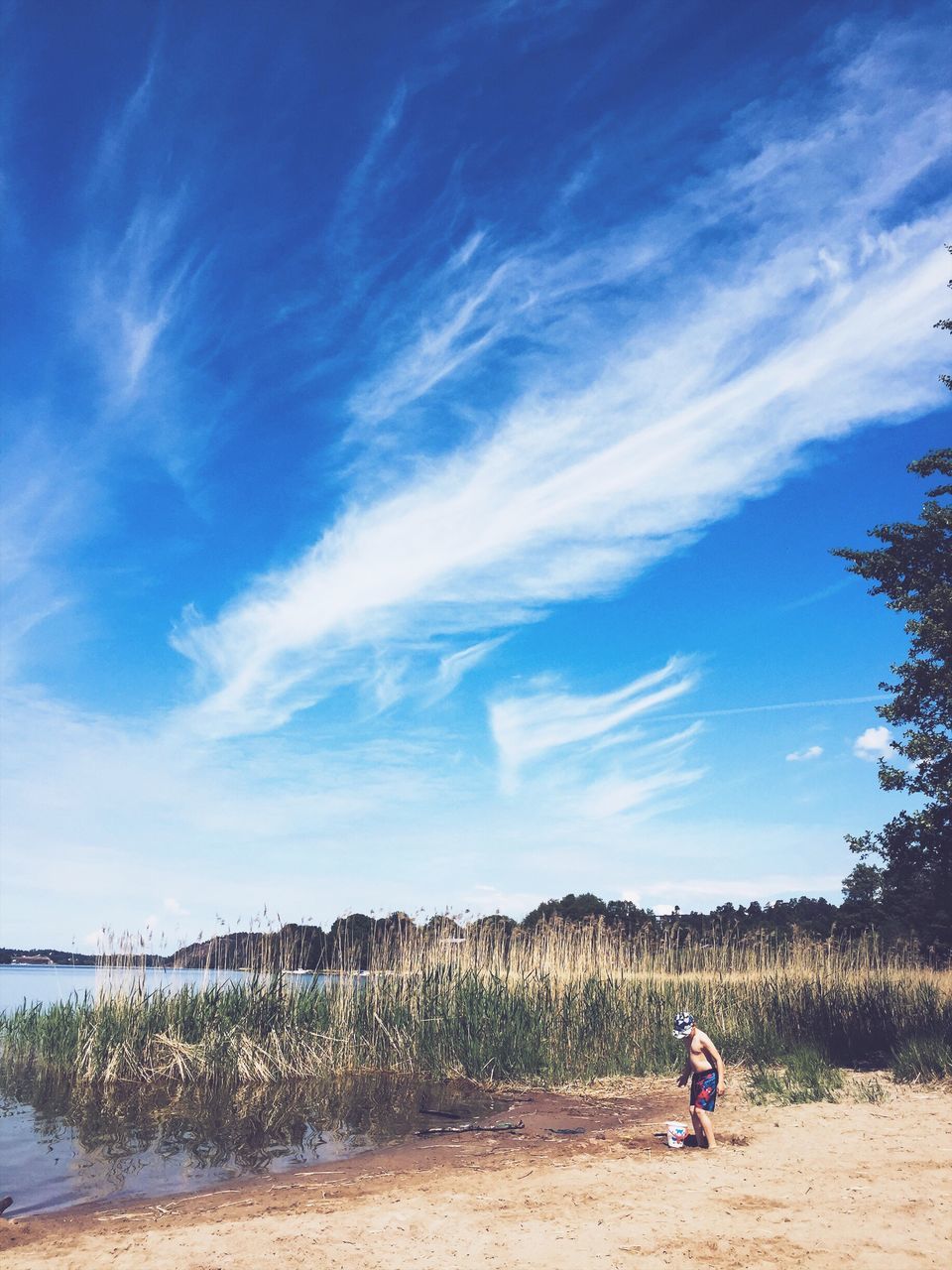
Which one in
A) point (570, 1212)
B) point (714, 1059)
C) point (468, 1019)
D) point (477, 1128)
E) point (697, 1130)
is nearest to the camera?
point (570, 1212)

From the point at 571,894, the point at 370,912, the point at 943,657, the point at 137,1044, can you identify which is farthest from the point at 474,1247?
the point at 571,894

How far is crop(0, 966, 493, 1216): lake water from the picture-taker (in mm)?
7836

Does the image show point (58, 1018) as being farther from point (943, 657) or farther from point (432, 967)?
point (943, 657)

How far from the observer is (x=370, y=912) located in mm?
14812

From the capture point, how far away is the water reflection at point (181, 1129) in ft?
25.8

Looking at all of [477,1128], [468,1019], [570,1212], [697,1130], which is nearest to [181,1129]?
[477,1128]

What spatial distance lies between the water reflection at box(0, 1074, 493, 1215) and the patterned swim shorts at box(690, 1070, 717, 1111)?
137 inches

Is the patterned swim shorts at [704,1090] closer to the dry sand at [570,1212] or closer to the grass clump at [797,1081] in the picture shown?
the dry sand at [570,1212]

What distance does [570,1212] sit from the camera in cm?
609

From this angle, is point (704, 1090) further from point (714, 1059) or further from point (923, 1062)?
point (923, 1062)

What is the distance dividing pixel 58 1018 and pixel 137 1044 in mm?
2015

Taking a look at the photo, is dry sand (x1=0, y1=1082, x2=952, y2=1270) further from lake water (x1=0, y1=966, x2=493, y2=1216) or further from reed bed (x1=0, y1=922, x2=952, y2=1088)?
reed bed (x1=0, y1=922, x2=952, y2=1088)

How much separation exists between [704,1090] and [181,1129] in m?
5.96

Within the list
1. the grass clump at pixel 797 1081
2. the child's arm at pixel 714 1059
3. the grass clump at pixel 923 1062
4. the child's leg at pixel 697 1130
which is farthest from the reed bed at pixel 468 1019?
the child's arm at pixel 714 1059
